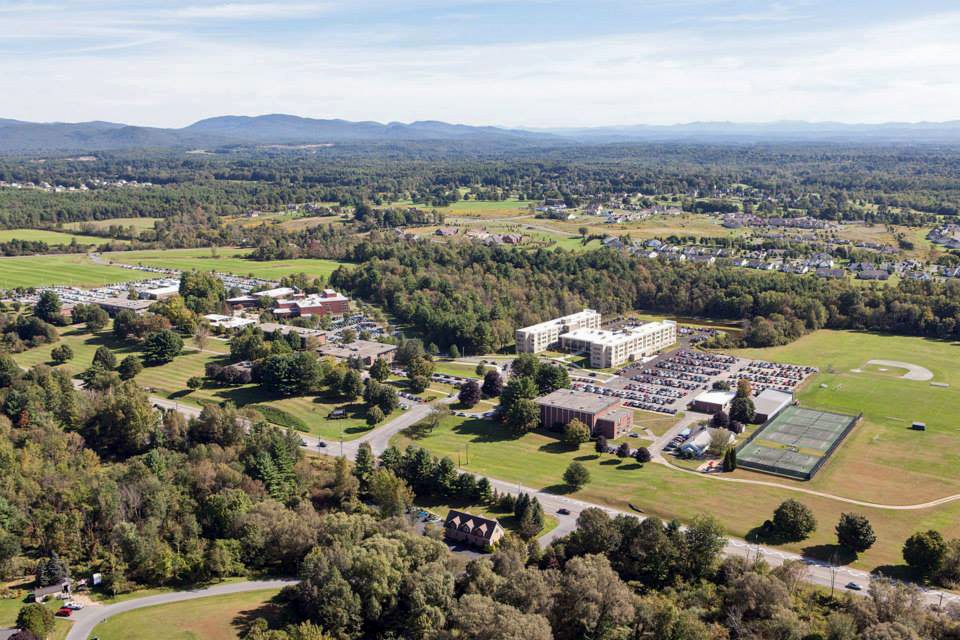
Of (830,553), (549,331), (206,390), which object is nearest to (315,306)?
(206,390)

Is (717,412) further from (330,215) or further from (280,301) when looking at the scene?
(330,215)

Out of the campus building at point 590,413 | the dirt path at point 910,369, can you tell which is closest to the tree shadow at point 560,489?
the campus building at point 590,413

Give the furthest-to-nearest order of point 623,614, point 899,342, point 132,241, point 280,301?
point 132,241 < point 280,301 < point 899,342 < point 623,614

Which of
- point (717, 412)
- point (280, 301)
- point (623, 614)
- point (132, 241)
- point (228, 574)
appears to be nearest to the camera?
point (623, 614)

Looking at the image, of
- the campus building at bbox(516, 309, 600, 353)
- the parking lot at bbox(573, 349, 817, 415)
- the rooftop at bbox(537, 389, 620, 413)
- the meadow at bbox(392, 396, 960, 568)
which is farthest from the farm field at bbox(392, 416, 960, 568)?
the campus building at bbox(516, 309, 600, 353)

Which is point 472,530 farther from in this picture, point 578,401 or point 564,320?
point 564,320

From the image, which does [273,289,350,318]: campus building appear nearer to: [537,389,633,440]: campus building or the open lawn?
[537,389,633,440]: campus building

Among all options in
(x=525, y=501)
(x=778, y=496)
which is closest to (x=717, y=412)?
(x=778, y=496)
